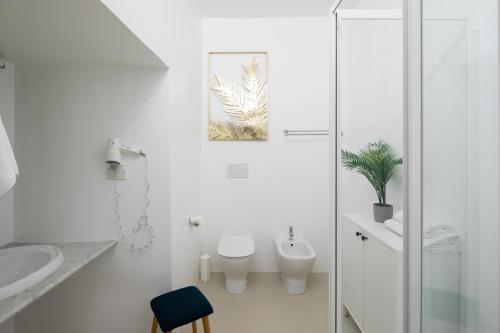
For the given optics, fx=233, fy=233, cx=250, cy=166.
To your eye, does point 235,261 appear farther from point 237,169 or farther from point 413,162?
point 413,162

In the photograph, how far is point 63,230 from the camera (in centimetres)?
150

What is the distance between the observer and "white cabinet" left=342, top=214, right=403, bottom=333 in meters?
1.06

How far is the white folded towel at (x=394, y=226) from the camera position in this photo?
1.04 m

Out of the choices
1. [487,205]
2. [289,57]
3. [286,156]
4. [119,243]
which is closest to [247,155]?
[286,156]

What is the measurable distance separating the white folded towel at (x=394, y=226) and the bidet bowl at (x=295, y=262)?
1081 mm

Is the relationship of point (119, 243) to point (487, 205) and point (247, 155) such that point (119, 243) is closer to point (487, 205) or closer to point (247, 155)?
point (247, 155)

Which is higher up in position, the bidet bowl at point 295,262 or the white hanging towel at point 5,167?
the white hanging towel at point 5,167

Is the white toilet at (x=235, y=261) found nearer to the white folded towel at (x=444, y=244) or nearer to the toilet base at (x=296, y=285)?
the toilet base at (x=296, y=285)

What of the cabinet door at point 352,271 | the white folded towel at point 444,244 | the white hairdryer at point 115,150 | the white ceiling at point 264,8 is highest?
the white ceiling at point 264,8

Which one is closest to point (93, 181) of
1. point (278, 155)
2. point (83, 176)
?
point (83, 176)

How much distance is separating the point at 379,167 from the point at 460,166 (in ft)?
1.64

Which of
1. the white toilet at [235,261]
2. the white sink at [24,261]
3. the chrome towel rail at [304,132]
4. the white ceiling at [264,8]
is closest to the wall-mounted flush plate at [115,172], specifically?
the white sink at [24,261]

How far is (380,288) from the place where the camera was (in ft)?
3.84

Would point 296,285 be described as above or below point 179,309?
below
